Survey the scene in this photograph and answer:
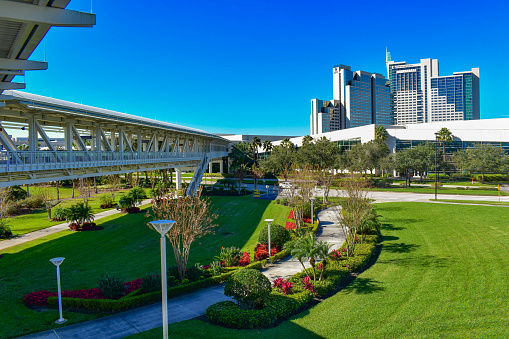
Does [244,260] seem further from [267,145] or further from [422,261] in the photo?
[267,145]

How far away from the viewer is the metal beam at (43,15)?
20.0ft

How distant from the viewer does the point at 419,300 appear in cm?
1059

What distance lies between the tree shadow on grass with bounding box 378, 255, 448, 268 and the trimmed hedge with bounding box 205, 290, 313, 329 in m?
6.66

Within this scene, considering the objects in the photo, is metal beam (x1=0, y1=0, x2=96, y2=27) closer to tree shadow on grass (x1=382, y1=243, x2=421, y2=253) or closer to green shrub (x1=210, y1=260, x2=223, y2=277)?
green shrub (x1=210, y1=260, x2=223, y2=277)

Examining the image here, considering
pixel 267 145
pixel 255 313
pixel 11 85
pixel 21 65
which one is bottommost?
pixel 255 313

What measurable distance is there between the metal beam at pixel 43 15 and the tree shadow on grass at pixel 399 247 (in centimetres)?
1731

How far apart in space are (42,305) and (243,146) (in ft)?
221

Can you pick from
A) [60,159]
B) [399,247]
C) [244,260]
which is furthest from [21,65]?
[399,247]

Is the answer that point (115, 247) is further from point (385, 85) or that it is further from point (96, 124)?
point (385, 85)

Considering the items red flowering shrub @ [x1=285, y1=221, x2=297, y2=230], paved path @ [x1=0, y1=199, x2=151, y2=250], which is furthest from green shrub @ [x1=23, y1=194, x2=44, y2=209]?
red flowering shrub @ [x1=285, y1=221, x2=297, y2=230]

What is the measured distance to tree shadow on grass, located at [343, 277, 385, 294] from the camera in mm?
11797

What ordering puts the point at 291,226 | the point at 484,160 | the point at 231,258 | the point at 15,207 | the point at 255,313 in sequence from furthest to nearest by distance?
the point at 484,160
the point at 15,207
the point at 291,226
the point at 231,258
the point at 255,313

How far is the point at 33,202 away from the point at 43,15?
35035 mm

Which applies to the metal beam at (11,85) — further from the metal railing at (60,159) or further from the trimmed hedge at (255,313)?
the trimmed hedge at (255,313)
